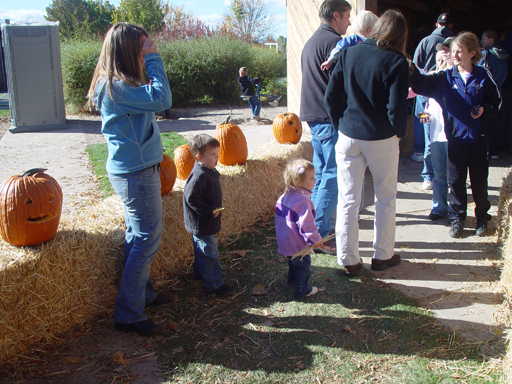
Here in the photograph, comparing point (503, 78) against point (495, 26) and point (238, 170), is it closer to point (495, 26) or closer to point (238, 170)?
point (238, 170)

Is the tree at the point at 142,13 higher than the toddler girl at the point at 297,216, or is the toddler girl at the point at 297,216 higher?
the tree at the point at 142,13

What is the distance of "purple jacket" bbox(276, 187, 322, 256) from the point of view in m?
3.12

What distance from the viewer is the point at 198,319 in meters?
3.19

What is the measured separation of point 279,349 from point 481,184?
2.99 m

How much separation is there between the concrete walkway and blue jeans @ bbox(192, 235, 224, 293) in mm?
1467

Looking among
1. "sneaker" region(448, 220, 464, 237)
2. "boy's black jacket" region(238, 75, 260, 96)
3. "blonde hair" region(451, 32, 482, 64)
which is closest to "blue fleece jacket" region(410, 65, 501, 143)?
"blonde hair" region(451, 32, 482, 64)

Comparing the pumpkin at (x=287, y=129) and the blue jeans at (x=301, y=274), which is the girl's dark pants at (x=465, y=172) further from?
the pumpkin at (x=287, y=129)

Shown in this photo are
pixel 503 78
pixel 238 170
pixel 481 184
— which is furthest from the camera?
pixel 503 78

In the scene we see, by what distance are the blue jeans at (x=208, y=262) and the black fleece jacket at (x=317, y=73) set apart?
1.61 m

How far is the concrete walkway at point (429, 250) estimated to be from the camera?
3.16m

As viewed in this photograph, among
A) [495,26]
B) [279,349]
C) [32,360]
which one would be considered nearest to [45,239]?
Result: [32,360]

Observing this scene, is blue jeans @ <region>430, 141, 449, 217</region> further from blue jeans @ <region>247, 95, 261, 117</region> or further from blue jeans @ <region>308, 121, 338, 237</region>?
blue jeans @ <region>247, 95, 261, 117</region>

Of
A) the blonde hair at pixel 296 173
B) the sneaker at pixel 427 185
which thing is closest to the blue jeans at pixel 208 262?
the blonde hair at pixel 296 173

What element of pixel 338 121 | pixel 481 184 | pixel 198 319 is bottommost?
pixel 198 319
